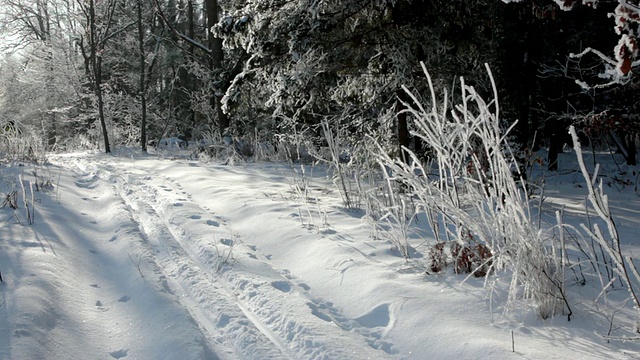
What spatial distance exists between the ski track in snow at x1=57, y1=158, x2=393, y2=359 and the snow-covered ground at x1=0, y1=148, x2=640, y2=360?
0.04ft

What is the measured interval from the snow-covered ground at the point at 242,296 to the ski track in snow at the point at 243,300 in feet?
0.04

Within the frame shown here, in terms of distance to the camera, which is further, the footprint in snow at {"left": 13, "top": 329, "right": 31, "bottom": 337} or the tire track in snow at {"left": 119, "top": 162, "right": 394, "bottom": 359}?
the footprint in snow at {"left": 13, "top": 329, "right": 31, "bottom": 337}

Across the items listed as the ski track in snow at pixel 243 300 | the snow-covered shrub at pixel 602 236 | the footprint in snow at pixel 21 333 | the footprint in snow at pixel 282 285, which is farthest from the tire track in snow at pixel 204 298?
the snow-covered shrub at pixel 602 236

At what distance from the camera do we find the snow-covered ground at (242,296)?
2.52m

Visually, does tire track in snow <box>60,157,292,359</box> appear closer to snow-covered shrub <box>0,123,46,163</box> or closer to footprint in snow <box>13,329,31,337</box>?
footprint in snow <box>13,329,31,337</box>

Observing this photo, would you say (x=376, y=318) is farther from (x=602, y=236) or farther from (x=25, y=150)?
(x=25, y=150)

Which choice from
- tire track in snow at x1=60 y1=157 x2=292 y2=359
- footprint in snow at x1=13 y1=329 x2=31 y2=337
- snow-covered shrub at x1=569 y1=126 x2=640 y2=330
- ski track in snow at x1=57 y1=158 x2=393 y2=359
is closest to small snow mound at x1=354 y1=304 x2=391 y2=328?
ski track in snow at x1=57 y1=158 x2=393 y2=359

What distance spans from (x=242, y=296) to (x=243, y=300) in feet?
0.18

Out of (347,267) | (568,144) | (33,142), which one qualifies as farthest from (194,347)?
(568,144)

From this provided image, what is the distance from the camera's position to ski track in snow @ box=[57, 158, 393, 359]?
2.61 metres

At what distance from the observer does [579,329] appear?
2449 mm

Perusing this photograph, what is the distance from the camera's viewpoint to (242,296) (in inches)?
130

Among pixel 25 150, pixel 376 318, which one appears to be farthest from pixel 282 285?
pixel 25 150

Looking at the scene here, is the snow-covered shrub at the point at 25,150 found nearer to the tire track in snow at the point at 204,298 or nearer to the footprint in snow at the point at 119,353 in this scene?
the tire track in snow at the point at 204,298
